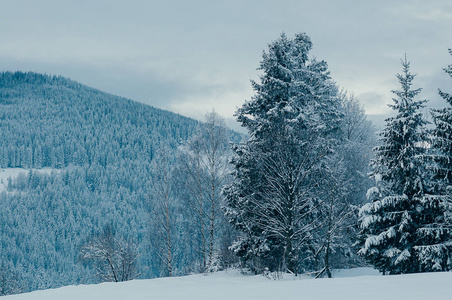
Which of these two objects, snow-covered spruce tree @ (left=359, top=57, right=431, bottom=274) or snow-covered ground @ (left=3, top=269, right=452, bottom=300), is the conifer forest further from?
snow-covered ground @ (left=3, top=269, right=452, bottom=300)

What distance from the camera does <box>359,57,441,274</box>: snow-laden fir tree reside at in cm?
1733

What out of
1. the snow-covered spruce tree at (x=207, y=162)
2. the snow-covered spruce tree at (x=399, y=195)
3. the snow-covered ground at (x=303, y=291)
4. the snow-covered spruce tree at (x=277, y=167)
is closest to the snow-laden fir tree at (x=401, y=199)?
the snow-covered spruce tree at (x=399, y=195)

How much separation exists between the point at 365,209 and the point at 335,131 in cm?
790

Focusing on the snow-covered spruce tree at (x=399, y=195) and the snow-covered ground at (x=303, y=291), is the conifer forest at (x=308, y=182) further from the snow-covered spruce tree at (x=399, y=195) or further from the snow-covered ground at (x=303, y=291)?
the snow-covered ground at (x=303, y=291)

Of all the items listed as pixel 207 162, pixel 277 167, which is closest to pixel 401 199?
pixel 277 167

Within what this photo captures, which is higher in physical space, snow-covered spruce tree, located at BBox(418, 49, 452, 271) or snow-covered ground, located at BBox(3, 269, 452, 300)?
snow-covered spruce tree, located at BBox(418, 49, 452, 271)

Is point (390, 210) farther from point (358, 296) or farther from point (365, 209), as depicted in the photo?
point (358, 296)

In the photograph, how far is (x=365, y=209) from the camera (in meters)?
17.9

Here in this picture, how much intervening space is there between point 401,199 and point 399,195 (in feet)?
0.94

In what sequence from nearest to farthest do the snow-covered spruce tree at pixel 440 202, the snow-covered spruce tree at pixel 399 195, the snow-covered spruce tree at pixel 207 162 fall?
the snow-covered spruce tree at pixel 440 202 → the snow-covered spruce tree at pixel 399 195 → the snow-covered spruce tree at pixel 207 162

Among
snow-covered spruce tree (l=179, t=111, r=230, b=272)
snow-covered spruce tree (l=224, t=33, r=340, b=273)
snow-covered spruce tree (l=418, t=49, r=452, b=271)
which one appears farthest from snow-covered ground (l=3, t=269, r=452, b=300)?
snow-covered spruce tree (l=179, t=111, r=230, b=272)

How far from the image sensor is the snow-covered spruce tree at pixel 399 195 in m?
17.4

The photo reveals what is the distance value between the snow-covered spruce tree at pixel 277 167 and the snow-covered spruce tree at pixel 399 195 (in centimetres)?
242

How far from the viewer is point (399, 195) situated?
17828 mm
